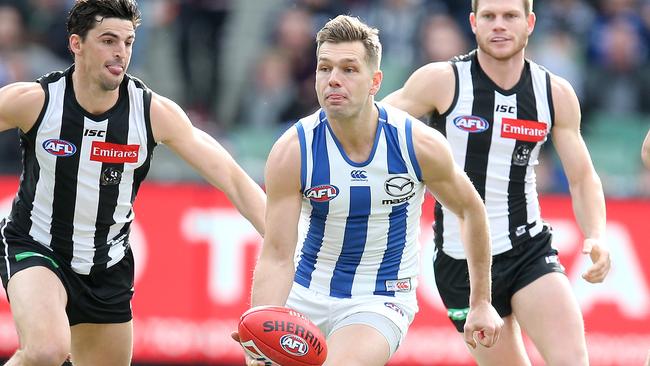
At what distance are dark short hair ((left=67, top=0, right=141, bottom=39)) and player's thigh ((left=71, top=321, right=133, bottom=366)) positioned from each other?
1713mm

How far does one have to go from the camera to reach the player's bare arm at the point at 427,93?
24.9 ft

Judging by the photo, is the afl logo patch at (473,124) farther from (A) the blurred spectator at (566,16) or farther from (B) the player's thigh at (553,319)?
(A) the blurred spectator at (566,16)

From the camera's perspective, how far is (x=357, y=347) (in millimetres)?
6266

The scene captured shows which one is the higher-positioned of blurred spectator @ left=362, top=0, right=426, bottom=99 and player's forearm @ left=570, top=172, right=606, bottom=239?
blurred spectator @ left=362, top=0, right=426, bottom=99

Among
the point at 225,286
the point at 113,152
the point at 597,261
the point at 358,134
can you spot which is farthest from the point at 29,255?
the point at 225,286

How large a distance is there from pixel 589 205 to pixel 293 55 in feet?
19.9

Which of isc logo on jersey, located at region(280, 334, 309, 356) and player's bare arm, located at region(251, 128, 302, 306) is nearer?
isc logo on jersey, located at region(280, 334, 309, 356)

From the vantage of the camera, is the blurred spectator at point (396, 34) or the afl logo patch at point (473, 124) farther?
the blurred spectator at point (396, 34)

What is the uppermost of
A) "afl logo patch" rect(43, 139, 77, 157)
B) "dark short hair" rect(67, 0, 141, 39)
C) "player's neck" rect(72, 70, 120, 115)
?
"dark short hair" rect(67, 0, 141, 39)

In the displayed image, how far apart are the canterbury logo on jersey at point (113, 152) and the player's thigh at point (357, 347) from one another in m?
1.64

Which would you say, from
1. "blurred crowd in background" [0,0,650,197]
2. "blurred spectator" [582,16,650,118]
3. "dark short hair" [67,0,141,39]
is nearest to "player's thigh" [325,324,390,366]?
"dark short hair" [67,0,141,39]

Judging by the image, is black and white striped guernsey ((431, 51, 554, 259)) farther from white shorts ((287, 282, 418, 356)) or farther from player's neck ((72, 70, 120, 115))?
player's neck ((72, 70, 120, 115))

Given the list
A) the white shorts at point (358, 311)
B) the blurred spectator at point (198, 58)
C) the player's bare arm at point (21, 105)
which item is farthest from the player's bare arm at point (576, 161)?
the blurred spectator at point (198, 58)

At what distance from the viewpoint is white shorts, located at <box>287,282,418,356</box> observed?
649cm
